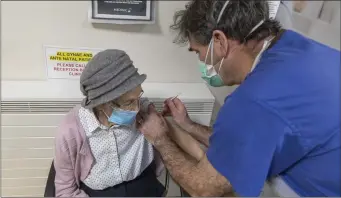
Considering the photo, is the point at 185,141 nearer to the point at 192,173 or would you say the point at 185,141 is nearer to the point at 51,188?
the point at 192,173

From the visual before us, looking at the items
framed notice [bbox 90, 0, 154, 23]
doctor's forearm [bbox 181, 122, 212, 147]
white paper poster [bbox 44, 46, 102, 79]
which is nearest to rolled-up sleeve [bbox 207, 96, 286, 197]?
doctor's forearm [bbox 181, 122, 212, 147]

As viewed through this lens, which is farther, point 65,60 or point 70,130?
point 65,60

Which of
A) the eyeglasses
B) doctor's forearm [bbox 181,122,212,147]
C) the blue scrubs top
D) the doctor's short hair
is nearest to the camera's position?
the blue scrubs top

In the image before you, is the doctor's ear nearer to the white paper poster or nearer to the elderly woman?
the elderly woman

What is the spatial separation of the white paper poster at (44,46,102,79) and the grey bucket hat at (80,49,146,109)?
0.33 meters

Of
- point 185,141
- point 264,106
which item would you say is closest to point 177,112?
point 185,141

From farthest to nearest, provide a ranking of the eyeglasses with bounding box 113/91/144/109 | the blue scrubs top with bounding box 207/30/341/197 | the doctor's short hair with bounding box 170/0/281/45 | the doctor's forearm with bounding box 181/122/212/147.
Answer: the doctor's forearm with bounding box 181/122/212/147 < the eyeglasses with bounding box 113/91/144/109 < the doctor's short hair with bounding box 170/0/281/45 < the blue scrubs top with bounding box 207/30/341/197

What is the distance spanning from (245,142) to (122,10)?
0.80m

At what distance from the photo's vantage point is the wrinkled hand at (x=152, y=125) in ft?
4.05

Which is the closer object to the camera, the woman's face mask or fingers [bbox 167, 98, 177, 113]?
the woman's face mask

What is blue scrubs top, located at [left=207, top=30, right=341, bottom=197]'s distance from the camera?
31.4 inches

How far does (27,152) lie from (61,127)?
426 mm

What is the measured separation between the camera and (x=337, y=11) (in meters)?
1.35

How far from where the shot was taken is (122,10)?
4.24 ft
